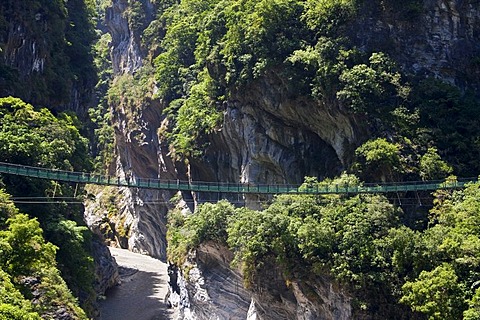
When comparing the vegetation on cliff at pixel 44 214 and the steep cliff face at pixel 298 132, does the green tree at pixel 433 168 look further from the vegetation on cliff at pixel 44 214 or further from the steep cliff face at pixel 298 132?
the vegetation on cliff at pixel 44 214

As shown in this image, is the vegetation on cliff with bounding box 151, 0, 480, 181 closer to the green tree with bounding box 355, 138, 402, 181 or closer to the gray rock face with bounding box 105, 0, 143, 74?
the green tree with bounding box 355, 138, 402, 181

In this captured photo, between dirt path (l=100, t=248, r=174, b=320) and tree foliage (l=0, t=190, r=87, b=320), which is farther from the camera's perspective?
dirt path (l=100, t=248, r=174, b=320)

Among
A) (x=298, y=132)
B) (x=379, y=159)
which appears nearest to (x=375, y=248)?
(x=379, y=159)

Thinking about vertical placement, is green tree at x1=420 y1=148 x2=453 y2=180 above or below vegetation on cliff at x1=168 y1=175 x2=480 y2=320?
above

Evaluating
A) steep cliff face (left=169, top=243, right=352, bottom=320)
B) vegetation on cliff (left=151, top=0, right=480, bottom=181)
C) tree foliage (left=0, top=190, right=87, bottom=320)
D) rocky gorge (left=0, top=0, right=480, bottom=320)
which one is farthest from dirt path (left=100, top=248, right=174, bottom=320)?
tree foliage (left=0, top=190, right=87, bottom=320)

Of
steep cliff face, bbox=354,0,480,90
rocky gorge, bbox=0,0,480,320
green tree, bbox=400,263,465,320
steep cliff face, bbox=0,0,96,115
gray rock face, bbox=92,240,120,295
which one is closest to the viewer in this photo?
green tree, bbox=400,263,465,320

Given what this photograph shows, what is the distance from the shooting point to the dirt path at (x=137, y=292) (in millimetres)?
35781

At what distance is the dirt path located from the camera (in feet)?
117

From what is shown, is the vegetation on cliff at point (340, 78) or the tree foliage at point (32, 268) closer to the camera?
the tree foliage at point (32, 268)

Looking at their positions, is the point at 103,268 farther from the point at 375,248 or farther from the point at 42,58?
the point at 375,248

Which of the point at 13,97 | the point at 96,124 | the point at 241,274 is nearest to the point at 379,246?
the point at 241,274

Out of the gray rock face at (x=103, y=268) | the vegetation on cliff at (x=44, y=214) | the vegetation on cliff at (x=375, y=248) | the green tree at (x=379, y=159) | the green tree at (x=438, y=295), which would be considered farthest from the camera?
the gray rock face at (x=103, y=268)

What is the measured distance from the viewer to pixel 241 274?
97.4ft

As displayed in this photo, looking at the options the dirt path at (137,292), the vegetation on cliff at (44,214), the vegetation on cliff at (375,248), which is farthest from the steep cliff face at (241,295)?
the vegetation on cliff at (44,214)
